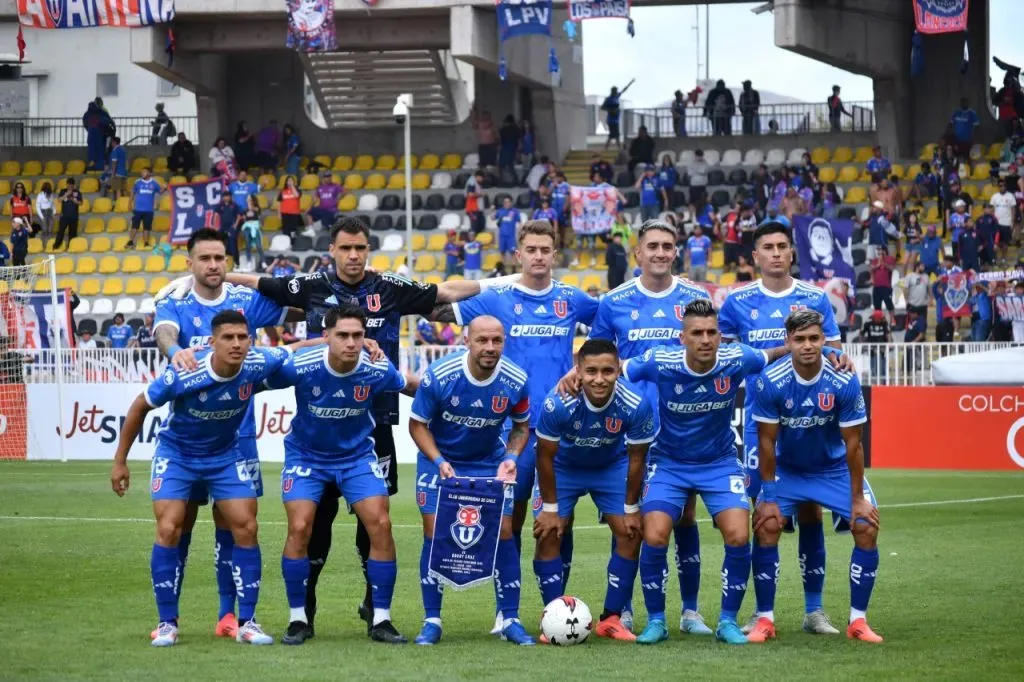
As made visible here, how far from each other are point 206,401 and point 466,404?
1.55 metres

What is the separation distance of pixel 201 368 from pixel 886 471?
15.6 m

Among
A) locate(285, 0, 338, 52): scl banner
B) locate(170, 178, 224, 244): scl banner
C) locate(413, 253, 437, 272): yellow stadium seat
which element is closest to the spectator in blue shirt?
locate(170, 178, 224, 244): scl banner

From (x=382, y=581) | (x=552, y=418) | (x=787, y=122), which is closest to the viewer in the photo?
(x=382, y=581)

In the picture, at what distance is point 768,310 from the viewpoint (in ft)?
36.7

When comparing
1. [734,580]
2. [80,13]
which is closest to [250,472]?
[734,580]

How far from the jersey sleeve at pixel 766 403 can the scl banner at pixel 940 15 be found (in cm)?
2518

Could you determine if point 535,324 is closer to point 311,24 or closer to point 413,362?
point 413,362

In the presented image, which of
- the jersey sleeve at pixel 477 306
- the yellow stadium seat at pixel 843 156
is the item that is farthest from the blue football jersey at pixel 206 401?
the yellow stadium seat at pixel 843 156

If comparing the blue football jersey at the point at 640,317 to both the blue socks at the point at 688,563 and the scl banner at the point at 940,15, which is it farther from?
the scl banner at the point at 940,15

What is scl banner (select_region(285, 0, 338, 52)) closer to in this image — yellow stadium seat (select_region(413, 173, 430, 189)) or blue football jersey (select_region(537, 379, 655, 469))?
yellow stadium seat (select_region(413, 173, 430, 189))

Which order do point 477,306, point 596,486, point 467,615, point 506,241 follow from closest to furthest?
point 596,486 → point 477,306 → point 467,615 → point 506,241

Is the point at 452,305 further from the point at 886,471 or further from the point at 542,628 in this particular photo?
the point at 886,471

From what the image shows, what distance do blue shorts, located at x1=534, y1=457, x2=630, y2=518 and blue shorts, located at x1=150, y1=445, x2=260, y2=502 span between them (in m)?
1.85

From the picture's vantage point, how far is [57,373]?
25.5 m
